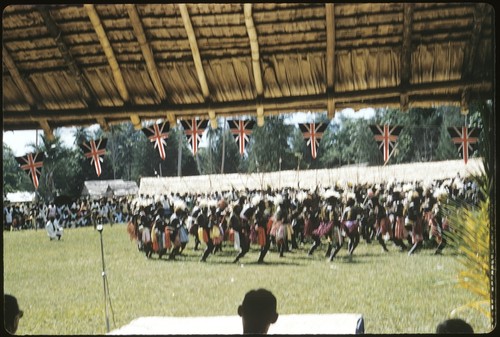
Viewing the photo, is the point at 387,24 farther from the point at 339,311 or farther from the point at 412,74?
the point at 339,311

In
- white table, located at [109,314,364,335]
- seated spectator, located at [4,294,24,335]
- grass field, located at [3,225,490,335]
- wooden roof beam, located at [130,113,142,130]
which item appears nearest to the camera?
seated spectator, located at [4,294,24,335]

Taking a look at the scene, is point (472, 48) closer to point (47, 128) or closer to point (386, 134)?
point (386, 134)

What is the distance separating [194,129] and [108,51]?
829mm

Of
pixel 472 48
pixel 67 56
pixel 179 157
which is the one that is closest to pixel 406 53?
pixel 472 48

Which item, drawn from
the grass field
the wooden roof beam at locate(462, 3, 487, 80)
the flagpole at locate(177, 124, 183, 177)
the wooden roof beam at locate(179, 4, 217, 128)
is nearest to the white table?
the grass field

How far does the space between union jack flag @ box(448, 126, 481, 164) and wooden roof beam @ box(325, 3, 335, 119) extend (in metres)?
0.98

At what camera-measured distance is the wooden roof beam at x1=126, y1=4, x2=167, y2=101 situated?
119 inches

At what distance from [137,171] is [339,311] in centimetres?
189

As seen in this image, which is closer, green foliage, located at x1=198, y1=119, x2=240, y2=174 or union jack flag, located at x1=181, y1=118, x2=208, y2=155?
union jack flag, located at x1=181, y1=118, x2=208, y2=155

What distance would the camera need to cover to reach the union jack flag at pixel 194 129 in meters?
3.75

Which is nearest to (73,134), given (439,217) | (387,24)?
(387,24)

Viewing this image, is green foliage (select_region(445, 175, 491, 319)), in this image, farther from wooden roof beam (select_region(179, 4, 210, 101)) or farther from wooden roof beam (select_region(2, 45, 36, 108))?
wooden roof beam (select_region(2, 45, 36, 108))

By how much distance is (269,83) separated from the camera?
10.8 ft

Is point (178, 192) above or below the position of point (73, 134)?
below
